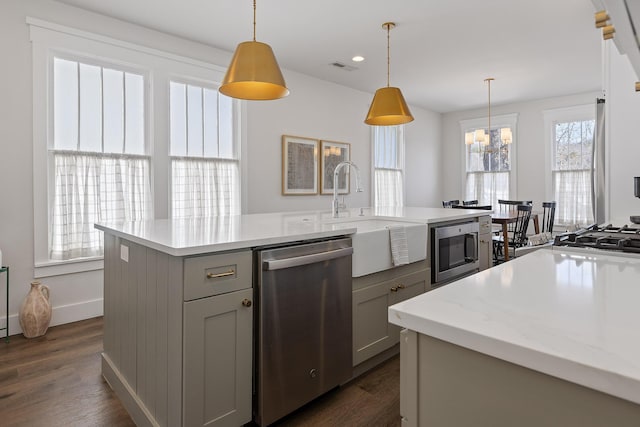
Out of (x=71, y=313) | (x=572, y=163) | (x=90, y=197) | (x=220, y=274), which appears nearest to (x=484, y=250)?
(x=220, y=274)

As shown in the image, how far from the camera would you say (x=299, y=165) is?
5.32m

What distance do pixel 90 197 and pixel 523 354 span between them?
3.84m

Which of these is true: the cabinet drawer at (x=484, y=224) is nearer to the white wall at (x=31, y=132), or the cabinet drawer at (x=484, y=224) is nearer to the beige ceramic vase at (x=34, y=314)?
the white wall at (x=31, y=132)

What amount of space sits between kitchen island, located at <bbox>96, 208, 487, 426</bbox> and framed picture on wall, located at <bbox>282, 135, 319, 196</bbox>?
125 inches

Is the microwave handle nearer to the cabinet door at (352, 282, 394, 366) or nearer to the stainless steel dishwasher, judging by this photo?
the cabinet door at (352, 282, 394, 366)

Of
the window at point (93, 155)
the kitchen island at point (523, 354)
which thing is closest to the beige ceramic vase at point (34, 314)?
the window at point (93, 155)

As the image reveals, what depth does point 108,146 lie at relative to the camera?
3.64m

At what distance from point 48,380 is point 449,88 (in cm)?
615

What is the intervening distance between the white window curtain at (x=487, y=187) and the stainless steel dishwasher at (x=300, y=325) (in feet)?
20.6

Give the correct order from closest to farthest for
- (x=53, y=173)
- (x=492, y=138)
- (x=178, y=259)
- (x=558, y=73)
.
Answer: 1. (x=178, y=259)
2. (x=53, y=173)
3. (x=558, y=73)
4. (x=492, y=138)

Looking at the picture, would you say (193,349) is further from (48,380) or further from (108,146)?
(108,146)

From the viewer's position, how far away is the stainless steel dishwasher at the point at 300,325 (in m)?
1.72

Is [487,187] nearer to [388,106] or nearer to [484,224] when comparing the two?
[484,224]

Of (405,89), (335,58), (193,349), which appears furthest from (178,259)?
(405,89)
